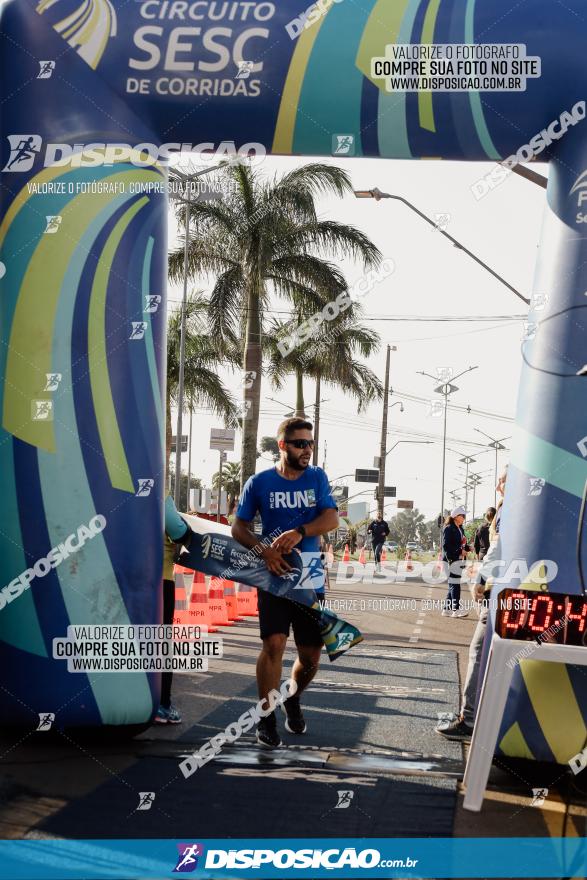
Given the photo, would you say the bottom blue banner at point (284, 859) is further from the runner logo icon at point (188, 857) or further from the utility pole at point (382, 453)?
the utility pole at point (382, 453)

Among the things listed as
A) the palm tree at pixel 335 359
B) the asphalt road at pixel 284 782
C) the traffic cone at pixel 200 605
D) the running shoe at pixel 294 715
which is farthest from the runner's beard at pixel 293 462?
the palm tree at pixel 335 359

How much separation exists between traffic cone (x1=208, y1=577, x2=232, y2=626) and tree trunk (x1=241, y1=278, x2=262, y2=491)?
455 inches

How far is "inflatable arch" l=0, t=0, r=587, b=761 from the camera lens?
22.7 ft

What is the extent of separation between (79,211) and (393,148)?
207cm

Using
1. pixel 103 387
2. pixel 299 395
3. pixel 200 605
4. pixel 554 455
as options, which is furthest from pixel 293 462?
pixel 299 395

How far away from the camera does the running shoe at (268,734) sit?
6984 mm

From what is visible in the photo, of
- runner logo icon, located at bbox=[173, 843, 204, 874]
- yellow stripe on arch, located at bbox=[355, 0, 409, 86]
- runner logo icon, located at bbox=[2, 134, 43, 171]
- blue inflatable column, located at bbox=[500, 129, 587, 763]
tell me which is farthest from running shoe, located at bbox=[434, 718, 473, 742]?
runner logo icon, located at bbox=[2, 134, 43, 171]

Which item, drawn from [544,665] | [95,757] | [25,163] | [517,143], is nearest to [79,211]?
[25,163]

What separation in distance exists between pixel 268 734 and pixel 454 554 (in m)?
12.4

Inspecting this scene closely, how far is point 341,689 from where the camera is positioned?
32.4ft

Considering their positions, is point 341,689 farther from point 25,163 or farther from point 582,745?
point 25,163

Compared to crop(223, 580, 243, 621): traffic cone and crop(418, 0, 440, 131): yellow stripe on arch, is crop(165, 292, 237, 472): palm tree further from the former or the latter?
crop(418, 0, 440, 131): yellow stripe on arch

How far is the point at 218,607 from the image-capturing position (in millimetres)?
15781

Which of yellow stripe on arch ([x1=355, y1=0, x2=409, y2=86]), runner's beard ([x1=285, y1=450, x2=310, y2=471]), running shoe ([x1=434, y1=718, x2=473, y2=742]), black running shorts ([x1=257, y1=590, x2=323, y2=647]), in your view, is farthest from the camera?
running shoe ([x1=434, y1=718, x2=473, y2=742])
